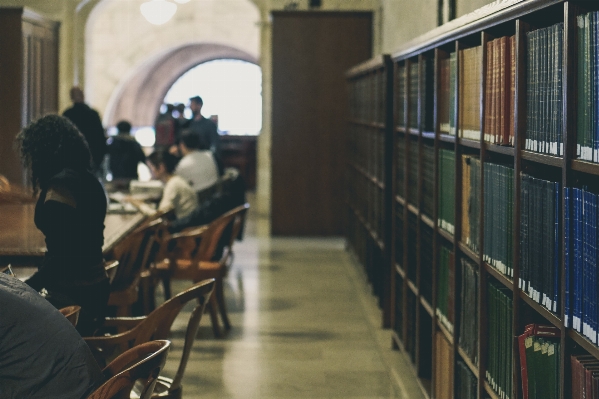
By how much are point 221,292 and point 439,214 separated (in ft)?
7.90

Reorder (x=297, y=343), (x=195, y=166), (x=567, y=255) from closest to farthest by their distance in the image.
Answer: (x=567, y=255)
(x=297, y=343)
(x=195, y=166)

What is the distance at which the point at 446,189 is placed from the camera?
12.7 feet

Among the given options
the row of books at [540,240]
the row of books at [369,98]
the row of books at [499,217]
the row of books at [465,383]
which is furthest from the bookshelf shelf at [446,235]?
the row of books at [369,98]

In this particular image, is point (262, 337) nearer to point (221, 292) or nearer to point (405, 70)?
point (221, 292)

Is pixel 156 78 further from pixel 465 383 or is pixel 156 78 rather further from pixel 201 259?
pixel 465 383

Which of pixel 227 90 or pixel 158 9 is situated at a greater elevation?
pixel 158 9

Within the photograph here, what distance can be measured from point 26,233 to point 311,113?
629cm

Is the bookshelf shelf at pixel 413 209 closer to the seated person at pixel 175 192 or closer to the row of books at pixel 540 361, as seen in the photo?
the row of books at pixel 540 361

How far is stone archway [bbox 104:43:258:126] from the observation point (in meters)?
20.2

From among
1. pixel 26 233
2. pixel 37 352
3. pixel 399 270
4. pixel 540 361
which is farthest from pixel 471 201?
pixel 26 233

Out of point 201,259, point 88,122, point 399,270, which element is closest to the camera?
point 399,270

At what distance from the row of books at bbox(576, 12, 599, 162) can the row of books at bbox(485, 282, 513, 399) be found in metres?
0.84

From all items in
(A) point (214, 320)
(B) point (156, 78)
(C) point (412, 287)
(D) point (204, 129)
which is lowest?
(A) point (214, 320)

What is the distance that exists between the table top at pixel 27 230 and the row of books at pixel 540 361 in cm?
235
